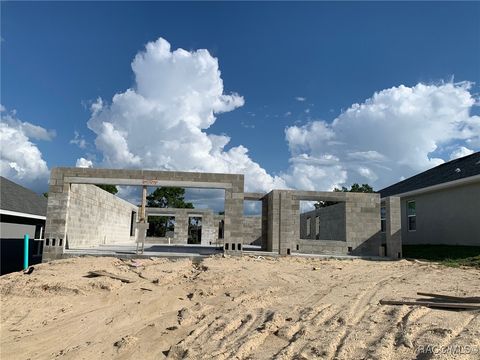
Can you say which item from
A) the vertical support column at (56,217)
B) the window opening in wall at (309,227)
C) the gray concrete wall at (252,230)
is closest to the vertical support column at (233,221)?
the vertical support column at (56,217)

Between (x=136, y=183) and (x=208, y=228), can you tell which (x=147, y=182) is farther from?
(x=208, y=228)

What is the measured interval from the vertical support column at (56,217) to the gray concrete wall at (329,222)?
12.4m

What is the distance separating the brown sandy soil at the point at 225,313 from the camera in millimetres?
5855

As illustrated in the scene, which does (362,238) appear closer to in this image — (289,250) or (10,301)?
(289,250)

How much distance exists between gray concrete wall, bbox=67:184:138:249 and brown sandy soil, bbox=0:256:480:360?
17.5ft

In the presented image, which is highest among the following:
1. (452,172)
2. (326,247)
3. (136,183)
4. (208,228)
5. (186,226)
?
(452,172)

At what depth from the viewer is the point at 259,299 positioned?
28.6 feet

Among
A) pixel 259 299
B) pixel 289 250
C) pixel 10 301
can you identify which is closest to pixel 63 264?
pixel 10 301

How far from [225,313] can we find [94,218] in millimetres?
15144

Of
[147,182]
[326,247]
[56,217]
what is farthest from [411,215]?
[56,217]

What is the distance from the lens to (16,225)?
55.3 ft

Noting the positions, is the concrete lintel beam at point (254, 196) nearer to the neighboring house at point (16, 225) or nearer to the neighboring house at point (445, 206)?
the neighboring house at point (445, 206)

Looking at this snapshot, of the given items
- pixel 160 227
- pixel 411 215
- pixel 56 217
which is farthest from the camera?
pixel 160 227

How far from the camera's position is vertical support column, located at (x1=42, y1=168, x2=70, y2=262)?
1397 cm
